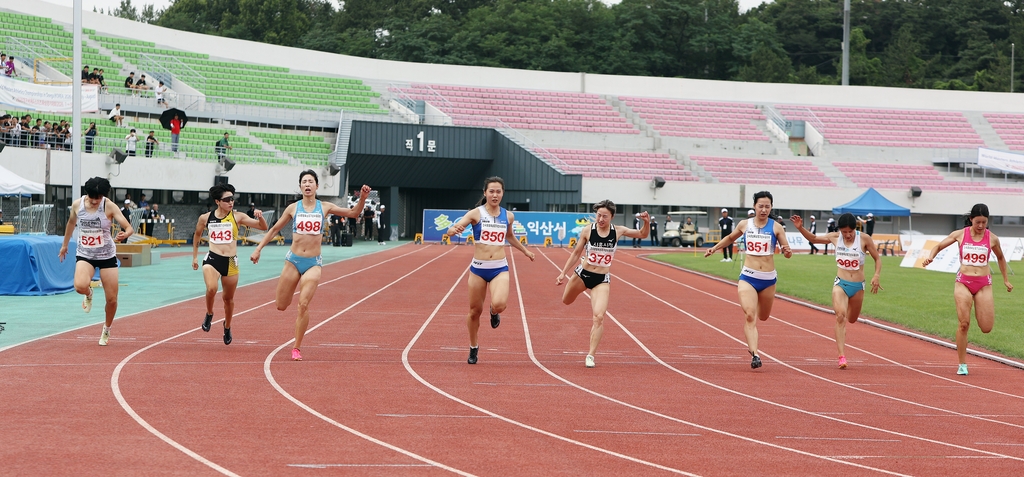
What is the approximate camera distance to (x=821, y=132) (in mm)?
60812

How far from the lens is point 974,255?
37.9 feet

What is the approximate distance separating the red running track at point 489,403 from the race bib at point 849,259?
1.26 meters

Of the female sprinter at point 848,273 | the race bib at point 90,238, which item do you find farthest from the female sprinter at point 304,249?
the female sprinter at point 848,273

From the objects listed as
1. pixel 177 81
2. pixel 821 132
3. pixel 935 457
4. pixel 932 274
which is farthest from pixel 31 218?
pixel 821 132

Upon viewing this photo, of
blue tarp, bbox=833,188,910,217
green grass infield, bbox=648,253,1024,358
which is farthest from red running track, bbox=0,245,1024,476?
blue tarp, bbox=833,188,910,217

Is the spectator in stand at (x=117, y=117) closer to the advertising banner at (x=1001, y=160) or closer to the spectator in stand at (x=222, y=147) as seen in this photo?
the spectator in stand at (x=222, y=147)

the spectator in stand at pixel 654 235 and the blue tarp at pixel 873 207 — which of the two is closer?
the blue tarp at pixel 873 207

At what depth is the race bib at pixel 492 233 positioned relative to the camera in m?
11.0

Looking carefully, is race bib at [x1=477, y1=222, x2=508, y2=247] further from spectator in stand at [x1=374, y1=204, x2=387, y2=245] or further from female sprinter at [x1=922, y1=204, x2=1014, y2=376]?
spectator in stand at [x1=374, y1=204, x2=387, y2=245]

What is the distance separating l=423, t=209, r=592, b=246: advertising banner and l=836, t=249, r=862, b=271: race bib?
115 ft

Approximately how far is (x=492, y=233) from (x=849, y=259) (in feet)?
14.6

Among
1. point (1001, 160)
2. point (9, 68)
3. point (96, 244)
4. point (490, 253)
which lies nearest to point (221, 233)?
point (96, 244)

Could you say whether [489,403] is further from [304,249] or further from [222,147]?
[222,147]

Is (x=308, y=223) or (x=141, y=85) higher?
(x=141, y=85)
